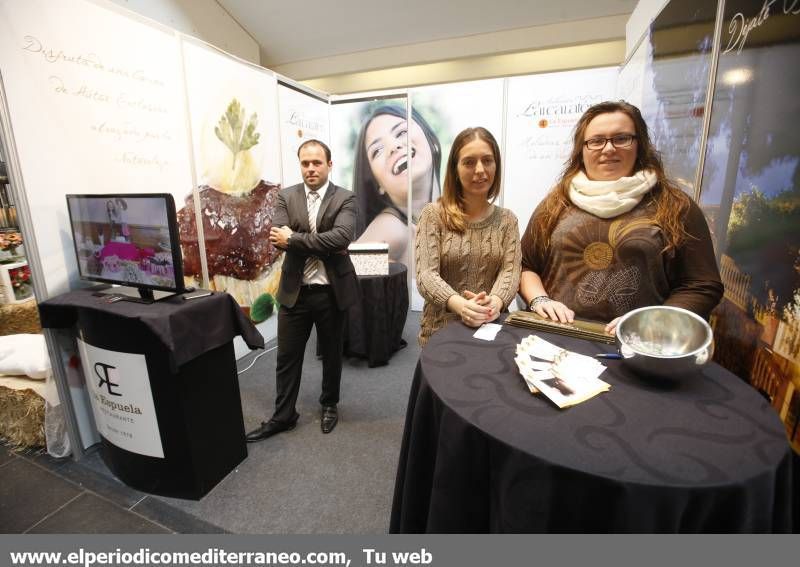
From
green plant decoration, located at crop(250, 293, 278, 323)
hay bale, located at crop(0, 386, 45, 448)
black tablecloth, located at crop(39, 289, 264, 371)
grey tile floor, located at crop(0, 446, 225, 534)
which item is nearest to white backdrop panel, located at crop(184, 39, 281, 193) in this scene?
green plant decoration, located at crop(250, 293, 278, 323)

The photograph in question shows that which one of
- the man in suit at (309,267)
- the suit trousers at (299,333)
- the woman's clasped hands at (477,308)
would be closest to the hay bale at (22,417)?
the man in suit at (309,267)

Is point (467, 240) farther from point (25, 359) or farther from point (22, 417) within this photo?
point (22, 417)

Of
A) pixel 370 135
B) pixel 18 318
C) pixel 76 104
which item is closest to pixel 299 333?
pixel 76 104

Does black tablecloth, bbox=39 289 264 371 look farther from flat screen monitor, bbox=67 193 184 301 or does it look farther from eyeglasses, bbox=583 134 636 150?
eyeglasses, bbox=583 134 636 150

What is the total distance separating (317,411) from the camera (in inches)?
99.3

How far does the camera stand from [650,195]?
4.33 feet

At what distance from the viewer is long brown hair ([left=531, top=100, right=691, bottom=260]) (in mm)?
1249

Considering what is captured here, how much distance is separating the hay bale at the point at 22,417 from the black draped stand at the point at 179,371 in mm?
489

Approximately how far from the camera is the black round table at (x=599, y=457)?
65 cm

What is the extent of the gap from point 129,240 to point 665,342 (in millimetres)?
2174

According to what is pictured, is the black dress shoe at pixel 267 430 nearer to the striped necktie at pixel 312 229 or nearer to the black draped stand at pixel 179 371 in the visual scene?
the black draped stand at pixel 179 371

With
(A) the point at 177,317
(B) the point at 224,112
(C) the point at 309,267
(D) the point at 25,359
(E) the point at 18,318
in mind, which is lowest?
(D) the point at 25,359

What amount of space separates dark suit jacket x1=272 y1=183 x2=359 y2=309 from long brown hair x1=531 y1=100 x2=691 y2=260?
1022 mm

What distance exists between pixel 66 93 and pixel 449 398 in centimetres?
244
